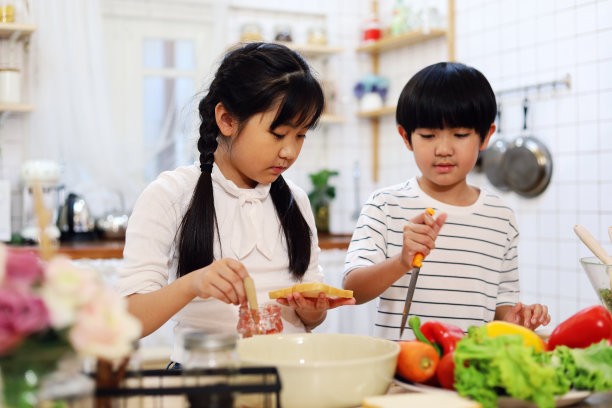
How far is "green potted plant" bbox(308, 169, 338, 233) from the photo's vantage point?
3.56 meters

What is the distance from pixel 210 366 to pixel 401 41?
3167 mm

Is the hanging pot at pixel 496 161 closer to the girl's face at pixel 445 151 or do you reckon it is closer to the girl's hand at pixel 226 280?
the girl's face at pixel 445 151

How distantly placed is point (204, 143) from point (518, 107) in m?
1.96

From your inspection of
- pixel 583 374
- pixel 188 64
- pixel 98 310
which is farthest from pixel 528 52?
pixel 98 310

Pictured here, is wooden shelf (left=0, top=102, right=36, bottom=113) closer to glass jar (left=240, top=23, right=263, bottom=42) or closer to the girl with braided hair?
glass jar (left=240, top=23, right=263, bottom=42)

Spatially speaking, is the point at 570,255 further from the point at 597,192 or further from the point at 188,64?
the point at 188,64

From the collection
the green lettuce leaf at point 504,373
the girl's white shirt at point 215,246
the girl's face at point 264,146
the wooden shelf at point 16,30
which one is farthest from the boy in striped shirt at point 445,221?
the wooden shelf at point 16,30

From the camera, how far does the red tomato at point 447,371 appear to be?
84 cm

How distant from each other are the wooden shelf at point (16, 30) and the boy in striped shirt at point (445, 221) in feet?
6.85

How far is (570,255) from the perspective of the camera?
8.82 feet

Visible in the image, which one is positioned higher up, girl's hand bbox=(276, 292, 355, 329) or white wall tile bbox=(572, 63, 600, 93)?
white wall tile bbox=(572, 63, 600, 93)


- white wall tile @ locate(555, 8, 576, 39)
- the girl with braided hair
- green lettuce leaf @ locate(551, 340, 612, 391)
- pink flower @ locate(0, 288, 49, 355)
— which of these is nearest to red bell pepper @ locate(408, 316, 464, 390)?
green lettuce leaf @ locate(551, 340, 612, 391)

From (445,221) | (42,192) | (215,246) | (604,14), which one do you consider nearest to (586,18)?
(604,14)

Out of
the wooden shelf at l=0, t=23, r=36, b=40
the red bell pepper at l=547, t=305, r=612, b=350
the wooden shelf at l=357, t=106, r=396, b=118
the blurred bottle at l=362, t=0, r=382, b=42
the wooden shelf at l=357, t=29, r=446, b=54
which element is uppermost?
the blurred bottle at l=362, t=0, r=382, b=42
